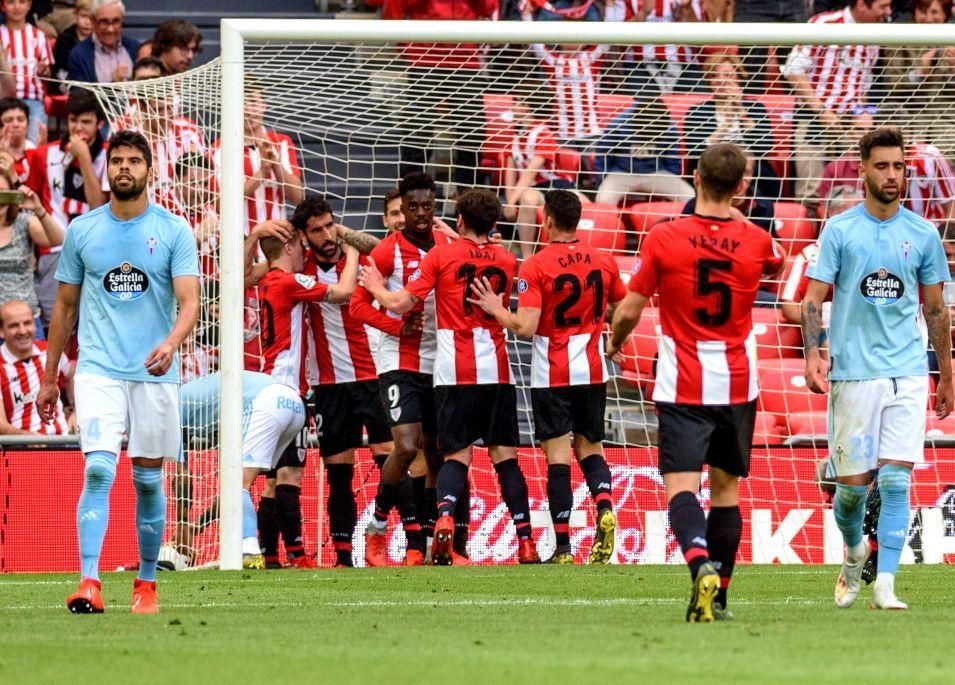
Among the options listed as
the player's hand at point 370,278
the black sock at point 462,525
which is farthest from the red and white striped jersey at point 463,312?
the black sock at point 462,525

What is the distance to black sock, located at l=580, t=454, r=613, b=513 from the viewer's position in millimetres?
11156

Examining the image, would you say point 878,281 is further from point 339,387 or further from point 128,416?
point 339,387

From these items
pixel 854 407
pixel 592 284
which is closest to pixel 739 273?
pixel 854 407

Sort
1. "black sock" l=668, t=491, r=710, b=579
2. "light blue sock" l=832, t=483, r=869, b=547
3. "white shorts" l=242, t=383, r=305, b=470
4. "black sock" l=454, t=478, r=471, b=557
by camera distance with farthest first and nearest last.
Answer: "black sock" l=454, t=478, r=471, b=557 → "white shorts" l=242, t=383, r=305, b=470 → "light blue sock" l=832, t=483, r=869, b=547 → "black sock" l=668, t=491, r=710, b=579

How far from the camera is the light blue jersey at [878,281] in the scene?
784 centimetres

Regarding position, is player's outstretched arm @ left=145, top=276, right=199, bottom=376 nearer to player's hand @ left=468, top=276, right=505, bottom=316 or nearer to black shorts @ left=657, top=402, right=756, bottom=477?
black shorts @ left=657, top=402, right=756, bottom=477

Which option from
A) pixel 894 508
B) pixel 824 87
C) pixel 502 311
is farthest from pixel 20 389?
pixel 894 508

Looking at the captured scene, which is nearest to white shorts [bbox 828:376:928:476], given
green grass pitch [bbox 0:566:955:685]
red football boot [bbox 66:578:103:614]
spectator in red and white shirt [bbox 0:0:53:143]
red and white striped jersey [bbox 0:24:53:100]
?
green grass pitch [bbox 0:566:955:685]

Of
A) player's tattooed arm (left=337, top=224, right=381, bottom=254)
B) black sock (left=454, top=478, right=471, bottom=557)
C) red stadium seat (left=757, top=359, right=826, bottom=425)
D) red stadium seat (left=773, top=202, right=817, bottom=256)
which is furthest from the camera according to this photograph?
red stadium seat (left=773, top=202, right=817, bottom=256)

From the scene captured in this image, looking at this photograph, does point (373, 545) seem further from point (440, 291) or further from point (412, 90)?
point (412, 90)

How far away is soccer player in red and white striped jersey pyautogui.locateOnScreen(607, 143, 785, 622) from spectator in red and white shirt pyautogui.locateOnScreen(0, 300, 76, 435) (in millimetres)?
7833

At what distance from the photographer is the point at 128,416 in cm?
784

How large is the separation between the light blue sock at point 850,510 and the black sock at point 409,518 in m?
4.60

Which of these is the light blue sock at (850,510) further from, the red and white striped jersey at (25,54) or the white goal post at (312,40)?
the red and white striped jersey at (25,54)
